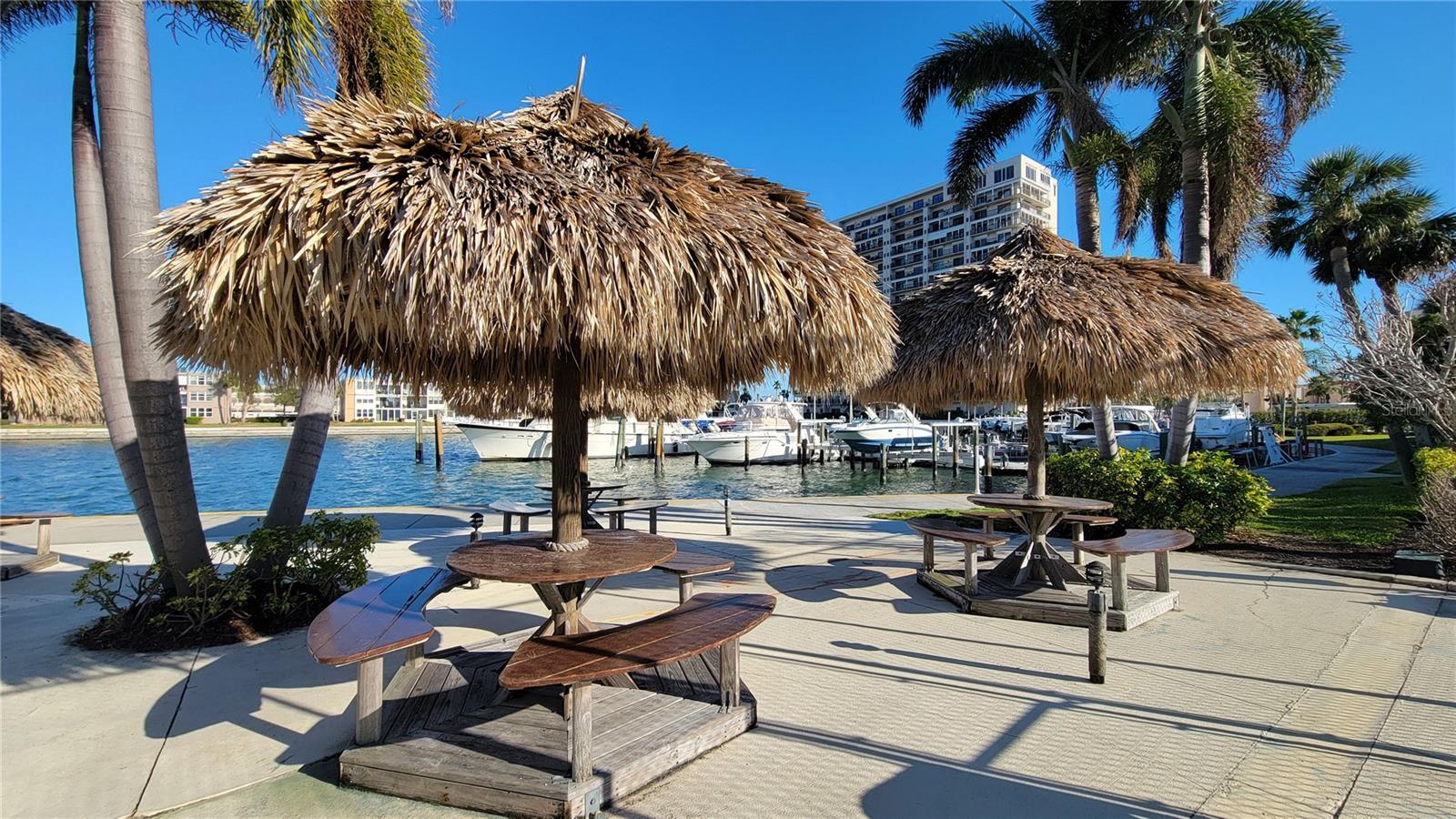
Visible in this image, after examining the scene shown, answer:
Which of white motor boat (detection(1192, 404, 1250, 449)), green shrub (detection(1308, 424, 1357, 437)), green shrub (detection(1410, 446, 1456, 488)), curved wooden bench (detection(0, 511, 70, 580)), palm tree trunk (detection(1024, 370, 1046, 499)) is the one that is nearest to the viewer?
palm tree trunk (detection(1024, 370, 1046, 499))

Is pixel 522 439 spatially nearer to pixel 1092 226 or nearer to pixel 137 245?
pixel 1092 226

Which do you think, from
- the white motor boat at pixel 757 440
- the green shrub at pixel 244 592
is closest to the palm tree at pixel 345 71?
the green shrub at pixel 244 592

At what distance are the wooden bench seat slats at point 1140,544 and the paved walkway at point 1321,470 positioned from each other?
1410cm

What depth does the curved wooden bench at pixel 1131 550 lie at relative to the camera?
5.50 m

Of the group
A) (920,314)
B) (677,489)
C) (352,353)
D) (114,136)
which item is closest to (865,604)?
(920,314)

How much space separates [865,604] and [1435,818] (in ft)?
13.1

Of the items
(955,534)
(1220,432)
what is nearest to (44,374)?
(955,534)

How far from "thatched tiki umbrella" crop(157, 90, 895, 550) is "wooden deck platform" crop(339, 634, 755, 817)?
Answer: 1.00 meters


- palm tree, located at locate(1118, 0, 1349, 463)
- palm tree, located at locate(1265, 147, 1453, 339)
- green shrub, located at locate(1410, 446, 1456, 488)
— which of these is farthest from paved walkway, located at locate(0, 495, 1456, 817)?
palm tree, located at locate(1265, 147, 1453, 339)

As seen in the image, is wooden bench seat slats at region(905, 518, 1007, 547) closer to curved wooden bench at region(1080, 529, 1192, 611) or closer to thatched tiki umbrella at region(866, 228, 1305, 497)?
curved wooden bench at region(1080, 529, 1192, 611)

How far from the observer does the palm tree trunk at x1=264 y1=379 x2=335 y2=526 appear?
20.3 feet

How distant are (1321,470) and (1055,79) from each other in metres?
20.4

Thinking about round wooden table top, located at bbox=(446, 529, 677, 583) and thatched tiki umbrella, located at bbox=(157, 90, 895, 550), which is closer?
thatched tiki umbrella, located at bbox=(157, 90, 895, 550)

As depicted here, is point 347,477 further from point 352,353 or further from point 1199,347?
point 1199,347
